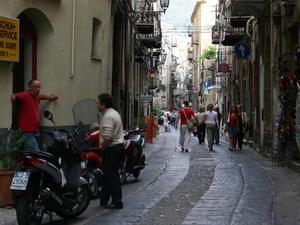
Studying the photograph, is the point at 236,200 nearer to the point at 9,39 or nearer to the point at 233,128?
the point at 9,39

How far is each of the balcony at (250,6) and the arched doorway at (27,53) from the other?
7496 mm

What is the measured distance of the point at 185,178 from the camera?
1166cm

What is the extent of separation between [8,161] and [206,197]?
3282mm

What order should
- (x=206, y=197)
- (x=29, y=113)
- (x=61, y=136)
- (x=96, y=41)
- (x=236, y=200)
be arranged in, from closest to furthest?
1. (x=61, y=136)
2. (x=236, y=200)
3. (x=206, y=197)
4. (x=29, y=113)
5. (x=96, y=41)

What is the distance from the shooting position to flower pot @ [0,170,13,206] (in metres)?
8.18

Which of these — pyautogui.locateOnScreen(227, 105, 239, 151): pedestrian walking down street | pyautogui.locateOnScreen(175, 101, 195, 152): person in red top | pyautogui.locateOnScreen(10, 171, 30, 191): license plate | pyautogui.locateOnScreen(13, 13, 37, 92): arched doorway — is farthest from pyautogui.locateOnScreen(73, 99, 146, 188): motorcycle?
pyautogui.locateOnScreen(227, 105, 239, 151): pedestrian walking down street

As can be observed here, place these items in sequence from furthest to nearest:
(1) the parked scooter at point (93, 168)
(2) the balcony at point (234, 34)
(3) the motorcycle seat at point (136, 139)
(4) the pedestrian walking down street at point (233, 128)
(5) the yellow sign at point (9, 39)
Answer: (2) the balcony at point (234, 34) < (4) the pedestrian walking down street at point (233, 128) < (3) the motorcycle seat at point (136, 139) < (5) the yellow sign at point (9, 39) < (1) the parked scooter at point (93, 168)

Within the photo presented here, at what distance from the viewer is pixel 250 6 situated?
18375mm

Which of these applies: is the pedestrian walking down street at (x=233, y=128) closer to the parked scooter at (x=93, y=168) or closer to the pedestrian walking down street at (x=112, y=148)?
the parked scooter at (x=93, y=168)

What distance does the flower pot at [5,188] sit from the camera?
8.18 m

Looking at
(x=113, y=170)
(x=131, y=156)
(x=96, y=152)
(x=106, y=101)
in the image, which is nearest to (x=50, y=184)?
(x=113, y=170)

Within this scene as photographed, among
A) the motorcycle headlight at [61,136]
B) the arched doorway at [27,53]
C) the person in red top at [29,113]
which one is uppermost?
the arched doorway at [27,53]

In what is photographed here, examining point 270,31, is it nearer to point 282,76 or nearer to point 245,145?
point 282,76

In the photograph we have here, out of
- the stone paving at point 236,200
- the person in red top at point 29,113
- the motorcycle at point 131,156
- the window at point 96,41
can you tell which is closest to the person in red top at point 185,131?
the window at point 96,41
